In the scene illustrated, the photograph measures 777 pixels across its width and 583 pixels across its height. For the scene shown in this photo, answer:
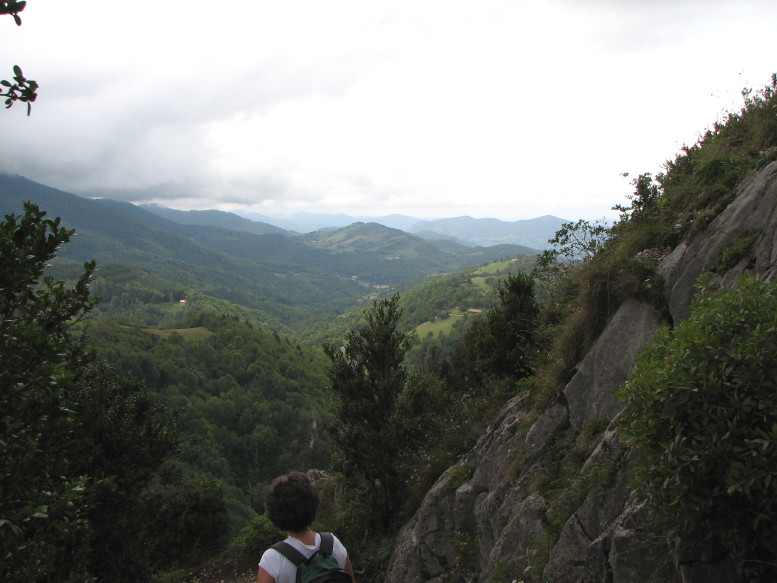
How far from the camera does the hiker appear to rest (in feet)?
9.17

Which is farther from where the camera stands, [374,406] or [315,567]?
[374,406]

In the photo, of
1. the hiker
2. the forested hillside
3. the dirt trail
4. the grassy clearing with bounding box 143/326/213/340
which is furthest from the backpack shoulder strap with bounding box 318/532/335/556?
the grassy clearing with bounding box 143/326/213/340

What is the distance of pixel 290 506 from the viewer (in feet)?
9.77

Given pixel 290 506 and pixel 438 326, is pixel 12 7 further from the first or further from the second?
pixel 438 326

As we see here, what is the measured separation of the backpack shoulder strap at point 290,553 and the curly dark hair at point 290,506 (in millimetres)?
116

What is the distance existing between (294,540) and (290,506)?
0.77ft

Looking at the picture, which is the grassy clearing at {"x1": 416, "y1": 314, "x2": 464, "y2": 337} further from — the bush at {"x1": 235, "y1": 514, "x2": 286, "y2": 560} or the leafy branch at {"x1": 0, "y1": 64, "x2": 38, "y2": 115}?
the leafy branch at {"x1": 0, "y1": 64, "x2": 38, "y2": 115}

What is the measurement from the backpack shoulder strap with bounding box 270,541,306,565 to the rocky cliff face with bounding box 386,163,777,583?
260 centimetres

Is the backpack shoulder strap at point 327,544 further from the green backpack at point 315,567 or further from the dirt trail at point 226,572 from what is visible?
the dirt trail at point 226,572

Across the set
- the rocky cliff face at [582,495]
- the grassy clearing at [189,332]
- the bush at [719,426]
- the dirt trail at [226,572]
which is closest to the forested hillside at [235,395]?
the grassy clearing at [189,332]

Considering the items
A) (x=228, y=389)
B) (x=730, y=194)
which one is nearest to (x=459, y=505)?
(x=730, y=194)

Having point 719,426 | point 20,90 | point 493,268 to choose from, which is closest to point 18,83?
point 20,90

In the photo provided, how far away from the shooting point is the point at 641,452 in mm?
2754

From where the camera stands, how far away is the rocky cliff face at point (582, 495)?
3.32 meters
